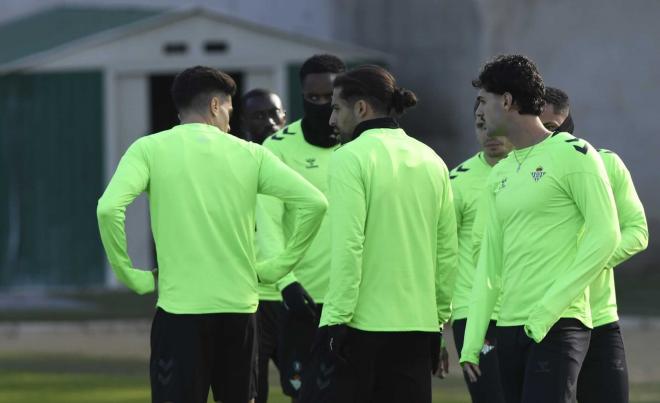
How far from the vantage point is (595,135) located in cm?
2117

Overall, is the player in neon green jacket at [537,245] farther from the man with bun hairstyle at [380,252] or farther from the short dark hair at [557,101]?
the short dark hair at [557,101]

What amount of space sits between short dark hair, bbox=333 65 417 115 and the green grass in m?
4.77

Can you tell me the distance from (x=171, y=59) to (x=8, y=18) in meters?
4.74

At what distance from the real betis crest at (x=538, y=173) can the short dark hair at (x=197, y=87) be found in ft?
5.51

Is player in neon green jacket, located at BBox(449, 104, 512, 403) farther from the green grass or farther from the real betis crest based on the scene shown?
the green grass

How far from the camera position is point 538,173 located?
6535mm

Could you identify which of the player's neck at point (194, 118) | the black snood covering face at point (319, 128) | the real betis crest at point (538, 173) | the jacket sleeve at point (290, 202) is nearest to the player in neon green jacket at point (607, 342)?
the real betis crest at point (538, 173)

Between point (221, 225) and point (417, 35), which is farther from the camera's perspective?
point (417, 35)

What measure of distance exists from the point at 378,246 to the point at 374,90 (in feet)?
2.30

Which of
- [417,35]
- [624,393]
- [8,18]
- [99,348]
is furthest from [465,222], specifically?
[8,18]

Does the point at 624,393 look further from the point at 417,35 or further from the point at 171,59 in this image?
the point at 417,35

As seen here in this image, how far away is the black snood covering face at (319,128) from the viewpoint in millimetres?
9414

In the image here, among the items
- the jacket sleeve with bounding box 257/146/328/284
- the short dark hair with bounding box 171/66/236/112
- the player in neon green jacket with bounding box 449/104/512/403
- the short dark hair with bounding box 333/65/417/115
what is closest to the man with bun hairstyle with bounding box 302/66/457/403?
the short dark hair with bounding box 333/65/417/115

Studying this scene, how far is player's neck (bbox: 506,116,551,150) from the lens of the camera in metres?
6.62
